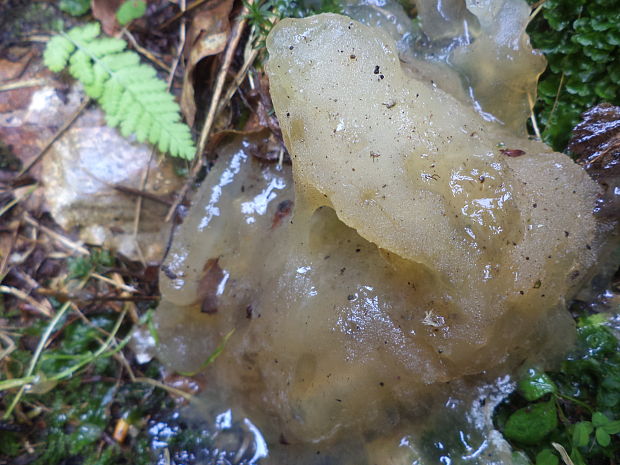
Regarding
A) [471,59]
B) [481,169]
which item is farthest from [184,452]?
[471,59]

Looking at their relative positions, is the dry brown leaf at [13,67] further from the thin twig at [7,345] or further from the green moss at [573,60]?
the green moss at [573,60]

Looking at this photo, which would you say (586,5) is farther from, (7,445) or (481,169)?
(7,445)

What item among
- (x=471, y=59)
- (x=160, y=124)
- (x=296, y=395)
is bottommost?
(x=296, y=395)

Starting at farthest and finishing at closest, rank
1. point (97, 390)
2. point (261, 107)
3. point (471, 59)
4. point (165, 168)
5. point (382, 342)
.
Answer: point (165, 168) < point (97, 390) < point (261, 107) < point (471, 59) < point (382, 342)

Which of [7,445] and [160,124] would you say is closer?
[7,445]

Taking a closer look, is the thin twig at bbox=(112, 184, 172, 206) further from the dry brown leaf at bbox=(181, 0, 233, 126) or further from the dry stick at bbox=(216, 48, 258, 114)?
the dry stick at bbox=(216, 48, 258, 114)

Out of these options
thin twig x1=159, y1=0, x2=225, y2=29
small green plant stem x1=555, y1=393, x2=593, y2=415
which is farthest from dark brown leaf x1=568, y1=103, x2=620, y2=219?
thin twig x1=159, y1=0, x2=225, y2=29

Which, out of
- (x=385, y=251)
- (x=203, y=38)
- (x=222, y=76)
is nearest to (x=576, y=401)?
(x=385, y=251)
